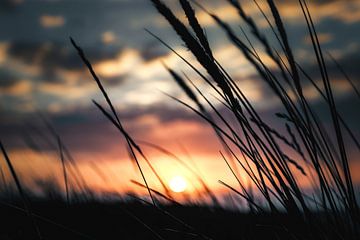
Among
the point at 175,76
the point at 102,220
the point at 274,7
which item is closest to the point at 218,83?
the point at 274,7

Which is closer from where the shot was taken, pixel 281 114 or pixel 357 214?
pixel 357 214

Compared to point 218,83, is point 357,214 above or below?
below

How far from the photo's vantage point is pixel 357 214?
917 mm

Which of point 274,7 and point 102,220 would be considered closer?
point 274,7

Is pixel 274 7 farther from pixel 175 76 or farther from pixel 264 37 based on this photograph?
pixel 175 76

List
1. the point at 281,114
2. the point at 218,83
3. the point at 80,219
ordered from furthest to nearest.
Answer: the point at 80,219, the point at 281,114, the point at 218,83

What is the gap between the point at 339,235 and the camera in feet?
3.21

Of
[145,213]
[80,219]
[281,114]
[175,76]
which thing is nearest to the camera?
[281,114]

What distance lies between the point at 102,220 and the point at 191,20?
91.9 inches

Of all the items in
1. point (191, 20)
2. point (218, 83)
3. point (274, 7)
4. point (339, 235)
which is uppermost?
point (274, 7)

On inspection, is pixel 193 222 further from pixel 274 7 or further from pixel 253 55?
pixel 274 7

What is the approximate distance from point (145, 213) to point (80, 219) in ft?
2.27

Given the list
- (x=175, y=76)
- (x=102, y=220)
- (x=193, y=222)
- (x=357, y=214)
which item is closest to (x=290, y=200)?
(x=357, y=214)

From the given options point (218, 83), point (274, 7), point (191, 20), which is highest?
point (274, 7)
